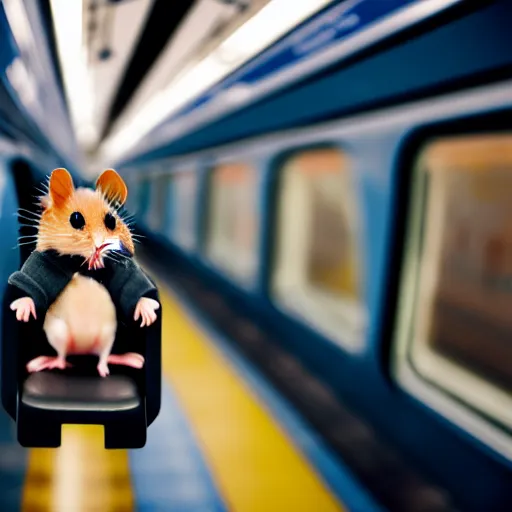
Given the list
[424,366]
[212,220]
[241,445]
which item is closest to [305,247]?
[424,366]

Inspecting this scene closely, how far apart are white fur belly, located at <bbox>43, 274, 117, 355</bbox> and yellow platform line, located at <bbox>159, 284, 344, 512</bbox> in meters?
1.30

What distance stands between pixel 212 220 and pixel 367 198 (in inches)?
178

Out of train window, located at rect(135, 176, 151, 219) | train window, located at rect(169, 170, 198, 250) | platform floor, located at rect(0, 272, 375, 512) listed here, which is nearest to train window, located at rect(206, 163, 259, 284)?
train window, located at rect(169, 170, 198, 250)

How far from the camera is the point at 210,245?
8.02 metres

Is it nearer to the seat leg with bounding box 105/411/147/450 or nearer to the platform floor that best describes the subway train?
the seat leg with bounding box 105/411/147/450

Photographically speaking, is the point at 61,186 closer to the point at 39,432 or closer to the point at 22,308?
the point at 22,308

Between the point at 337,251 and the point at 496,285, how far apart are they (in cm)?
327

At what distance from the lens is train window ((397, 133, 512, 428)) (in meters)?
3.01

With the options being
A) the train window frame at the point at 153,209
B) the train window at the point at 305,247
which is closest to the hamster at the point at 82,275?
the train window frame at the point at 153,209

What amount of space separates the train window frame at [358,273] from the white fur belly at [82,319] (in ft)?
10.5

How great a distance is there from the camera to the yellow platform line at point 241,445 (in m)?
2.61

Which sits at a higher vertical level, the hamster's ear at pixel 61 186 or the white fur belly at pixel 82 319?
the hamster's ear at pixel 61 186

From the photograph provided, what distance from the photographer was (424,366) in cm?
329

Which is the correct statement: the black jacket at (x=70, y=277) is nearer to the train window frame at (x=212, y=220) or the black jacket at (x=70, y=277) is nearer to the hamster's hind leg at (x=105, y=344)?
the hamster's hind leg at (x=105, y=344)
